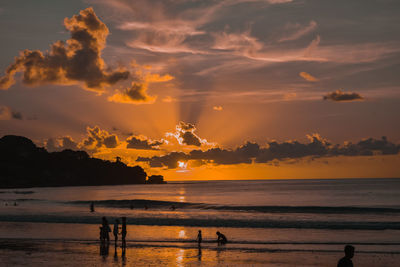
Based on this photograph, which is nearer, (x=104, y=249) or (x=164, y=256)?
(x=164, y=256)

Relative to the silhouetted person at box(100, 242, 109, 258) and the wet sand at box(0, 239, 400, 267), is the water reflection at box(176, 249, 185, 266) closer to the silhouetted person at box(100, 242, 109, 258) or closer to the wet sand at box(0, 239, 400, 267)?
the wet sand at box(0, 239, 400, 267)

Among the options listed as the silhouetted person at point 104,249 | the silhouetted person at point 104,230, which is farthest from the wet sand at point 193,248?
the silhouetted person at point 104,230

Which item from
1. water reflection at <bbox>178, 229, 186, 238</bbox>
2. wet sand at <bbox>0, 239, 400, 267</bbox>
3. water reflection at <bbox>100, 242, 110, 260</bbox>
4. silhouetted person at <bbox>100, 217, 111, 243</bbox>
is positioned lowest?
water reflection at <bbox>178, 229, 186, 238</bbox>

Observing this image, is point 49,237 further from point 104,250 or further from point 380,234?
point 380,234

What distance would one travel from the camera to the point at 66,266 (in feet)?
78.6

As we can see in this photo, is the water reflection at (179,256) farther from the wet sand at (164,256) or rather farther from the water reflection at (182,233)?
the water reflection at (182,233)

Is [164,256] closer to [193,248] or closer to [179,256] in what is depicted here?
[179,256]

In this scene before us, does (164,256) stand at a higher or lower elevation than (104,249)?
higher

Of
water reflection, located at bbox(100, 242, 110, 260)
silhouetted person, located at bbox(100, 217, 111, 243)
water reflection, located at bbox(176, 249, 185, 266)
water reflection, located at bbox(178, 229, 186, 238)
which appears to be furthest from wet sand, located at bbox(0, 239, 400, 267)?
water reflection, located at bbox(178, 229, 186, 238)

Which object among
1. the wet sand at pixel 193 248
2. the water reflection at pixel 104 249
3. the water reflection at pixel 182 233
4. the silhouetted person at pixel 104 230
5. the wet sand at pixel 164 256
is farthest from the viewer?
the water reflection at pixel 182 233

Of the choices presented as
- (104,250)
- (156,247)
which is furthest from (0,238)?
(156,247)

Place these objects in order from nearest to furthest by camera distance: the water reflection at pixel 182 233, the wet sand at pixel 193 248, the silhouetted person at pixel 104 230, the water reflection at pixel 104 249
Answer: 1. the wet sand at pixel 193 248
2. the water reflection at pixel 104 249
3. the silhouetted person at pixel 104 230
4. the water reflection at pixel 182 233

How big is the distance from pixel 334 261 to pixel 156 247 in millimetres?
12686

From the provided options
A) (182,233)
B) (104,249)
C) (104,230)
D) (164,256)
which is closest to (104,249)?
(104,249)
